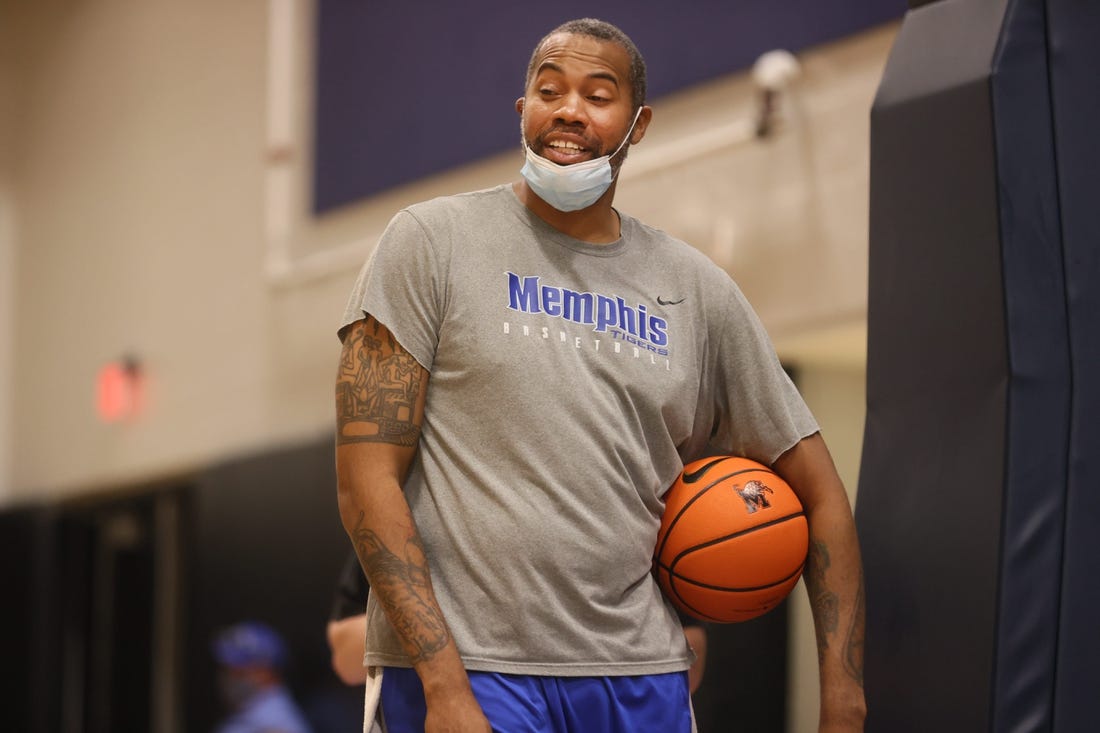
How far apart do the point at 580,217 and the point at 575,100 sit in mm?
188

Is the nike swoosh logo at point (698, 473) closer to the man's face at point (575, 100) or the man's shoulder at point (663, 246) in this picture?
the man's shoulder at point (663, 246)

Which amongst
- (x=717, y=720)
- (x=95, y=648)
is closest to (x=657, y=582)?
(x=717, y=720)

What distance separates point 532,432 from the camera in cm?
215

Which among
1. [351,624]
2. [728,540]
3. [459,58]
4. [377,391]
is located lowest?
[351,624]

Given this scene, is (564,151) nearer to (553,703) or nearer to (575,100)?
(575,100)

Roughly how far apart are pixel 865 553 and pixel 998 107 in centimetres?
84

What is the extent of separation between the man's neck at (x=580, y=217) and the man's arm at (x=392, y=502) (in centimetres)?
36

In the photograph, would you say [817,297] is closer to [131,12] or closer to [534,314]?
[534,314]

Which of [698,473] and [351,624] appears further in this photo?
[351,624]

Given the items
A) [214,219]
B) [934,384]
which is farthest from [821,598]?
[214,219]

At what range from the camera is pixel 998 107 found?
2.51m

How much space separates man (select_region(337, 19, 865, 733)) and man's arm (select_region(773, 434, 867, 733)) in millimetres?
47

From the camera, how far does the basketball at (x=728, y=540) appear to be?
93.3 inches

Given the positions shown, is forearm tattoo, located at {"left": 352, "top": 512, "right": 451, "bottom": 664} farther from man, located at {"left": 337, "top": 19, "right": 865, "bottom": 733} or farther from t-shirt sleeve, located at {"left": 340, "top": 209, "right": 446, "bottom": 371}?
t-shirt sleeve, located at {"left": 340, "top": 209, "right": 446, "bottom": 371}
